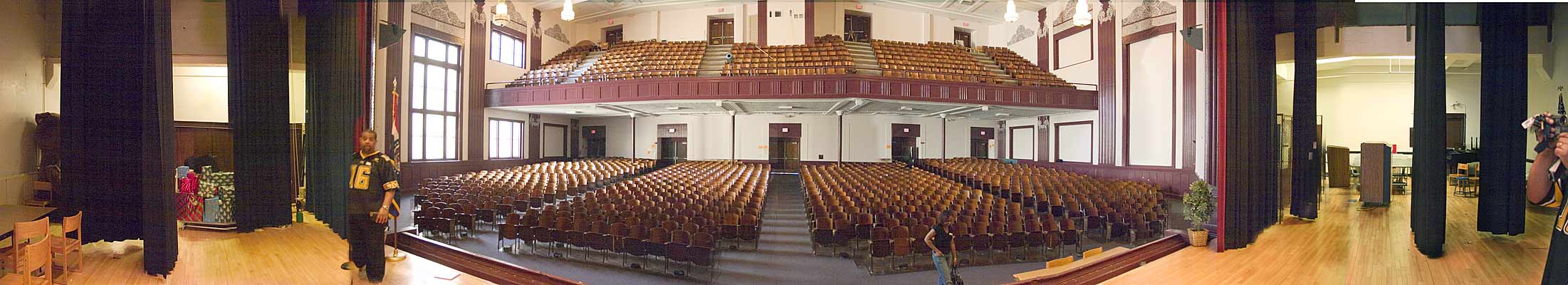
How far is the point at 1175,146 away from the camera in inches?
509

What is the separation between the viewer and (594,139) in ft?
68.4

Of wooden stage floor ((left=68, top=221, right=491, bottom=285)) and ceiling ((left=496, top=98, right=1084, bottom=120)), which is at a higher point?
ceiling ((left=496, top=98, right=1084, bottom=120))

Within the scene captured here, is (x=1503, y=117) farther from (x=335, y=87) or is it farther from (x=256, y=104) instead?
(x=256, y=104)

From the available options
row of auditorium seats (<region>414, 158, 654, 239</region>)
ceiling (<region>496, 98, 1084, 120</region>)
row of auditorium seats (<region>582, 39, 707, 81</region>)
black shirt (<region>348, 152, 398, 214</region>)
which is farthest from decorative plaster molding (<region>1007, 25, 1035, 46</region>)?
black shirt (<region>348, 152, 398, 214</region>)

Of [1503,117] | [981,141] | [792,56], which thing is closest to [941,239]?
[1503,117]

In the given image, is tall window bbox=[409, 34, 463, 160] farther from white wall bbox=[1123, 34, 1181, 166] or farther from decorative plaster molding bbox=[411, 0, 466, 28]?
white wall bbox=[1123, 34, 1181, 166]

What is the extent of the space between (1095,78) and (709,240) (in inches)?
578

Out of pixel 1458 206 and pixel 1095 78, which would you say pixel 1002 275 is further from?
pixel 1095 78

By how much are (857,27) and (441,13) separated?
15.0m

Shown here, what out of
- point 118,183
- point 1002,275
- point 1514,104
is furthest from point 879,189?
point 118,183

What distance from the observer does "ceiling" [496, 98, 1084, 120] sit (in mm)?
13922

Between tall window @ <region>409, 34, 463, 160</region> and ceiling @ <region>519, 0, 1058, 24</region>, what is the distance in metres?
6.01

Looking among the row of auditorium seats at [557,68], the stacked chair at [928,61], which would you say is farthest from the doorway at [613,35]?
the stacked chair at [928,61]

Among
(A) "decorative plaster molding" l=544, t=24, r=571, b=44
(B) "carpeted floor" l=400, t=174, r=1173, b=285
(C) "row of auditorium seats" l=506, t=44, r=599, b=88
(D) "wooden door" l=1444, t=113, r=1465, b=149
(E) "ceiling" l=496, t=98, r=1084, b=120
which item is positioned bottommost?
(B) "carpeted floor" l=400, t=174, r=1173, b=285
